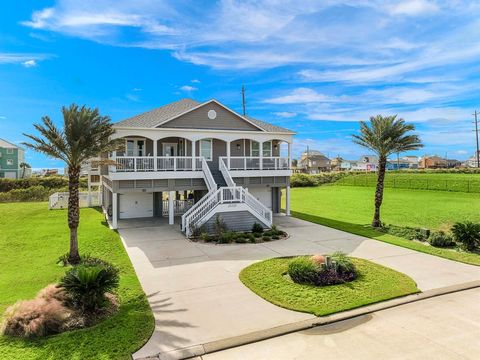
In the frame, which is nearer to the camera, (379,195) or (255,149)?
(379,195)

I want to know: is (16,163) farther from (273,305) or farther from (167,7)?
(273,305)

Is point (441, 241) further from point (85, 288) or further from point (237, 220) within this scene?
point (85, 288)

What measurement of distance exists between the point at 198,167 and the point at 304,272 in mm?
12566

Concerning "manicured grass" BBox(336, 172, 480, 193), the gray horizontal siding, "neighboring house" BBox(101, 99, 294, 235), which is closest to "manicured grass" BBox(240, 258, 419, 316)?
the gray horizontal siding

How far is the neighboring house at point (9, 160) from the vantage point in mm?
58134

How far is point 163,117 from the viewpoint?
2083cm

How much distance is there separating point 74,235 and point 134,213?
9311mm

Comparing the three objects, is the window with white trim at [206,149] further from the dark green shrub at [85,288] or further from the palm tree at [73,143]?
the dark green shrub at [85,288]

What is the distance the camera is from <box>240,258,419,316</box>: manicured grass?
832 centimetres

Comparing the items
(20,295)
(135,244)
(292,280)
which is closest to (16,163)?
(135,244)

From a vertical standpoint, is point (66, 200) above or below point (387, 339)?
above

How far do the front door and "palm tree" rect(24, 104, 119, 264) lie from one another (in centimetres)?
974

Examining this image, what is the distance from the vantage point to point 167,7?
1497 cm

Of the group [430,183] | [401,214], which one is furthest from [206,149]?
[430,183]
